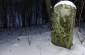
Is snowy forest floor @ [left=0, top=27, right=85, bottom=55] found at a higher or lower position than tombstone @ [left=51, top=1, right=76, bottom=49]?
lower

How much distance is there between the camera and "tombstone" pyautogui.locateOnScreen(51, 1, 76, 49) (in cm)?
683

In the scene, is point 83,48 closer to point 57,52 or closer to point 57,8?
point 57,52

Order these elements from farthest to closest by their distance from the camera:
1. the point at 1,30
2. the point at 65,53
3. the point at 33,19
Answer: the point at 33,19, the point at 1,30, the point at 65,53

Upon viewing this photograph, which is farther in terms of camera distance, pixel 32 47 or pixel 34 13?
pixel 34 13

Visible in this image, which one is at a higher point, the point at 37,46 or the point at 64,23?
the point at 64,23

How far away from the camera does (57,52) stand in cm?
680

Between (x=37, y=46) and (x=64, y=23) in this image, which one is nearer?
(x=64, y=23)

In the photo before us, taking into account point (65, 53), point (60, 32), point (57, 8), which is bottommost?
point (65, 53)

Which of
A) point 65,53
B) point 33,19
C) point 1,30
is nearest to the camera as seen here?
point 65,53

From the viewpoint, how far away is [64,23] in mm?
6875

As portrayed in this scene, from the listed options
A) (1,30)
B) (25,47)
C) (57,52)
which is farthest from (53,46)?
(1,30)

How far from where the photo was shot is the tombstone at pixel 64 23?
22.4ft

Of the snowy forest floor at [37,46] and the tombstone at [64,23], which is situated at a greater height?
the tombstone at [64,23]

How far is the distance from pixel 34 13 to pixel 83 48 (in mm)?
4088
